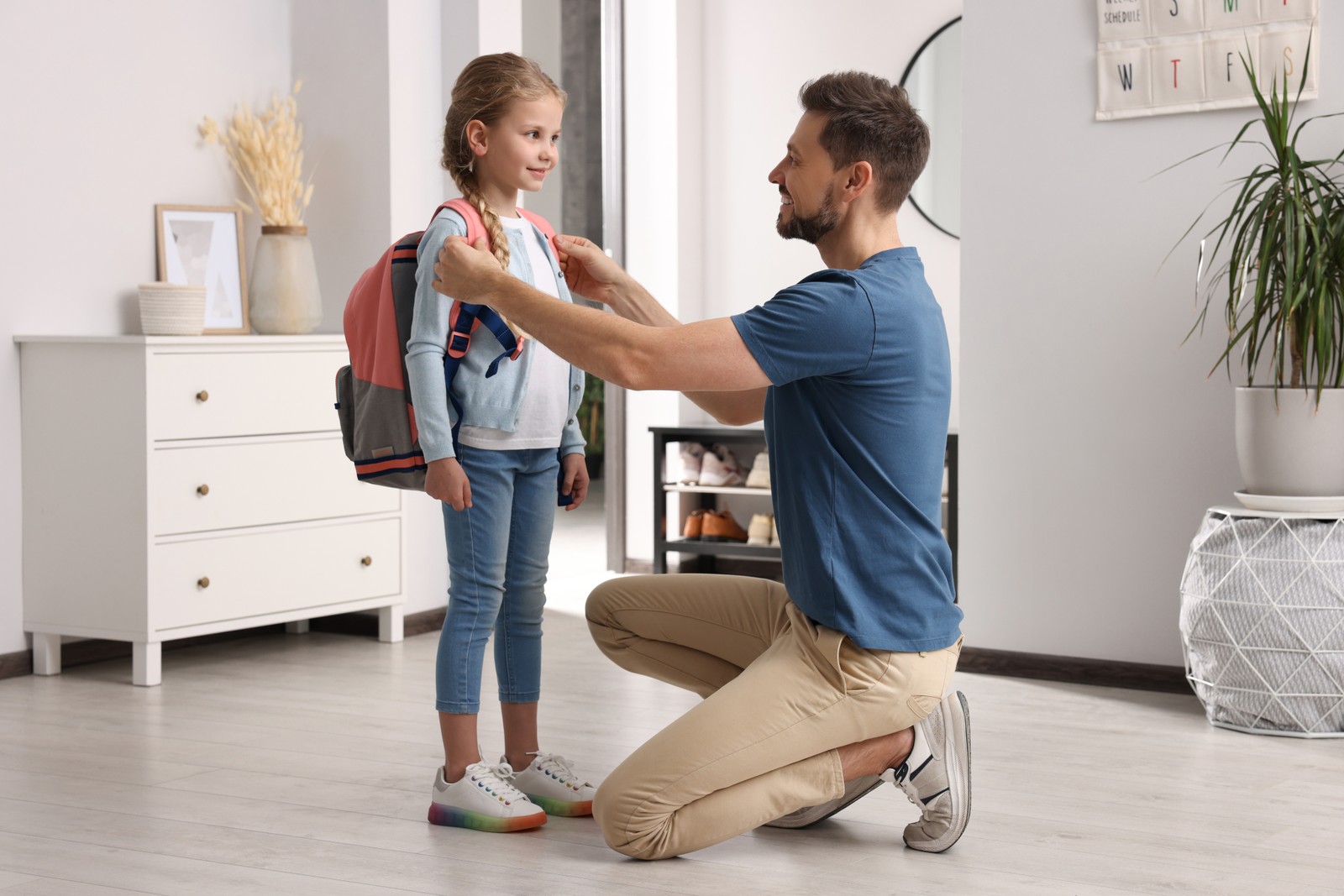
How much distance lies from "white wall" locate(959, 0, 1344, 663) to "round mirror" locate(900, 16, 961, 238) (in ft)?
3.78

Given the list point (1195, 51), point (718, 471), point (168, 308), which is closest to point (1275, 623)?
point (1195, 51)

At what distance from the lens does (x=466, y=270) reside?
80.3 inches

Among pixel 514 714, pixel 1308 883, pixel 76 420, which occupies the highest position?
pixel 76 420

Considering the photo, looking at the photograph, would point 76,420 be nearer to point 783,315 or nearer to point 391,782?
point 391,782

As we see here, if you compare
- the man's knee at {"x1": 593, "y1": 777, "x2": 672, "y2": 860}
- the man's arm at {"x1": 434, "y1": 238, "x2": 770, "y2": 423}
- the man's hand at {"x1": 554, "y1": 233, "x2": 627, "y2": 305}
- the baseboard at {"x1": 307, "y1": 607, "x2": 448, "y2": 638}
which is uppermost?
the man's hand at {"x1": 554, "y1": 233, "x2": 627, "y2": 305}

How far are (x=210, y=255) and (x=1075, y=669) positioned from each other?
2359 mm

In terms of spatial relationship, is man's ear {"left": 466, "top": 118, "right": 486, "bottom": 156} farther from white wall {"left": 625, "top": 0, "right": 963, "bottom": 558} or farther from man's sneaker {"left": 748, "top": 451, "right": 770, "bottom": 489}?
white wall {"left": 625, "top": 0, "right": 963, "bottom": 558}

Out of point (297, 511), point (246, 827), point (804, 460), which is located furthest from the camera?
point (297, 511)

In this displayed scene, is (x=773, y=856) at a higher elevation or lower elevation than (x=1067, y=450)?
lower

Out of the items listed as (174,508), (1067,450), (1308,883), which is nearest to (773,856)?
(1308,883)

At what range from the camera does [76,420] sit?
3.39 meters

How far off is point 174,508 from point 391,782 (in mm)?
1136

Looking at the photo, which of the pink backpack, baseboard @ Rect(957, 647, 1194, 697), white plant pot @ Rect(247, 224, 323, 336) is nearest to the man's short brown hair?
the pink backpack

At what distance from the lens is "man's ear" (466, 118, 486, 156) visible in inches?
89.1
